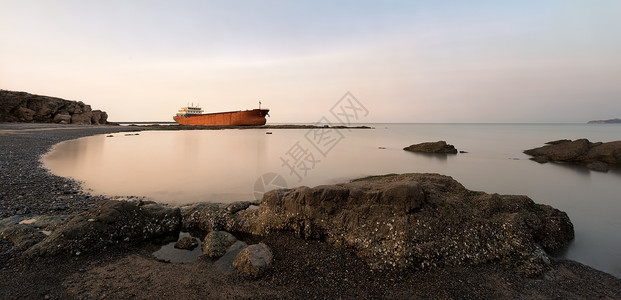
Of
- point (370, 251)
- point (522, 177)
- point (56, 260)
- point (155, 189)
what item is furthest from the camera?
point (522, 177)

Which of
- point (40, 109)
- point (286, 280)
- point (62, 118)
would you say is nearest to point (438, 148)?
point (286, 280)

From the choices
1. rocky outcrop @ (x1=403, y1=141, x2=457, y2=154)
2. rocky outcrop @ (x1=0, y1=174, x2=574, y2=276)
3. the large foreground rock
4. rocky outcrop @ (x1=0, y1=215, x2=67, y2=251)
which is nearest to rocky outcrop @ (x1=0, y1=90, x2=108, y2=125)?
rocky outcrop @ (x1=0, y1=215, x2=67, y2=251)

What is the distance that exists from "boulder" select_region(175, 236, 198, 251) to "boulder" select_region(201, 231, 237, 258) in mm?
241

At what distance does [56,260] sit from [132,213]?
146cm

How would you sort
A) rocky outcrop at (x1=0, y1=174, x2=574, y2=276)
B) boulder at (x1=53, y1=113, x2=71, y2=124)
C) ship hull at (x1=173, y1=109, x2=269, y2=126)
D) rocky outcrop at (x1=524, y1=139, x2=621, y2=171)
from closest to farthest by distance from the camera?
rocky outcrop at (x1=0, y1=174, x2=574, y2=276) < rocky outcrop at (x1=524, y1=139, x2=621, y2=171) < boulder at (x1=53, y1=113, x2=71, y2=124) < ship hull at (x1=173, y1=109, x2=269, y2=126)

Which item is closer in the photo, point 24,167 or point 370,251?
point 370,251

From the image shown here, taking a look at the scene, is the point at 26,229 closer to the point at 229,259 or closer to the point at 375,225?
the point at 229,259

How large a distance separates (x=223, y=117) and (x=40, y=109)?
133 feet

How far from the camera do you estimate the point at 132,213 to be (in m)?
5.67

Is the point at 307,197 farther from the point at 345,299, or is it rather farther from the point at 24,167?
the point at 24,167

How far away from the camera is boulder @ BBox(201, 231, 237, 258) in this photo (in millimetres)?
4863

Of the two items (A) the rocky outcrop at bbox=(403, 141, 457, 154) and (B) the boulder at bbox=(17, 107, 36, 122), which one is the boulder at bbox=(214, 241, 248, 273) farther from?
(B) the boulder at bbox=(17, 107, 36, 122)

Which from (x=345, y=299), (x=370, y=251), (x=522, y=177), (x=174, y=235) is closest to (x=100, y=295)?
(x=174, y=235)

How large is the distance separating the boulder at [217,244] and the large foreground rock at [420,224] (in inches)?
33.9
